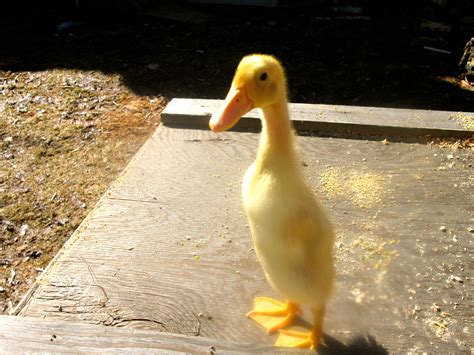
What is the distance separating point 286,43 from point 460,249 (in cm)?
363

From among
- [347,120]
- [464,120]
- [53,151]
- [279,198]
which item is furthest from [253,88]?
[53,151]

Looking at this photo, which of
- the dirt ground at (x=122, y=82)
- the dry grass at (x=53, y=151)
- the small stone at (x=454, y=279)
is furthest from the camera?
the dirt ground at (x=122, y=82)

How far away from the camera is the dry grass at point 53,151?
2361 millimetres

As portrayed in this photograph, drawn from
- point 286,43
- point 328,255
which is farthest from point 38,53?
point 328,255

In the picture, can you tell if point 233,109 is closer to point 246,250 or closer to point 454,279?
point 246,250

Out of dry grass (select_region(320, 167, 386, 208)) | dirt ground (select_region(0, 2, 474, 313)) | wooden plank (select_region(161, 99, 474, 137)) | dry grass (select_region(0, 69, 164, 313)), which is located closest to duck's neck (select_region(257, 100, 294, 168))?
dry grass (select_region(320, 167, 386, 208))

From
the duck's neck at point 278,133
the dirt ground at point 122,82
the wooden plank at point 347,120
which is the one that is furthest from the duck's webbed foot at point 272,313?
the dirt ground at point 122,82

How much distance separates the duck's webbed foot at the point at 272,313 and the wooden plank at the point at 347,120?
1126mm

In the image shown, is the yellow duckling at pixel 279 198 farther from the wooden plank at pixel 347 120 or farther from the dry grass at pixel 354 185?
the wooden plank at pixel 347 120

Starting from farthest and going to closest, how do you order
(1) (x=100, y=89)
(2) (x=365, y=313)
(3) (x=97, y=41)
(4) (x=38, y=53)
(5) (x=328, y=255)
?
(3) (x=97, y=41) < (4) (x=38, y=53) < (1) (x=100, y=89) < (2) (x=365, y=313) < (5) (x=328, y=255)

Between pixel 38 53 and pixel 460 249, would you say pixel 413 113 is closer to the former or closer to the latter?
pixel 460 249

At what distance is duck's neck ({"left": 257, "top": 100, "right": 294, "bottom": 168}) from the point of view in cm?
115

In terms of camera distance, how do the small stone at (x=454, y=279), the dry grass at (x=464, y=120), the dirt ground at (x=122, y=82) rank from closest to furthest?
the small stone at (x=454, y=279)
the dry grass at (x=464, y=120)
the dirt ground at (x=122, y=82)

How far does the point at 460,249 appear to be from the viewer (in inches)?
63.0
